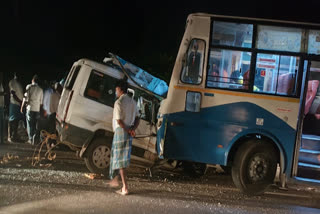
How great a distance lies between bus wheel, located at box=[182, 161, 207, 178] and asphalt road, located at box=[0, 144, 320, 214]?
0.12 meters

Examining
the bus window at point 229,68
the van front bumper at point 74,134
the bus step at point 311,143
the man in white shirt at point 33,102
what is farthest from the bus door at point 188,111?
the man in white shirt at point 33,102

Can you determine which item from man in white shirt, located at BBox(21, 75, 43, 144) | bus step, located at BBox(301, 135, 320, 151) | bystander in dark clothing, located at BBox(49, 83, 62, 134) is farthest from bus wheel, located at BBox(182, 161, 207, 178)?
man in white shirt, located at BBox(21, 75, 43, 144)

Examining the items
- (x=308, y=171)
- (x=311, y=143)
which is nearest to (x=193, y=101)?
(x=311, y=143)

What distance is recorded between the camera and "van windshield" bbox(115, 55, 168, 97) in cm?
780

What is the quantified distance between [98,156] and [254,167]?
10.4ft

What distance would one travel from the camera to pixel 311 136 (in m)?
7.52

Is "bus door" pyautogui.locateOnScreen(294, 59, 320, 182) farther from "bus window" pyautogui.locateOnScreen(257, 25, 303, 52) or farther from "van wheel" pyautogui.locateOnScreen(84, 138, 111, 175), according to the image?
"van wheel" pyautogui.locateOnScreen(84, 138, 111, 175)

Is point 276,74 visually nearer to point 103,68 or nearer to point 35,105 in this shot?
point 103,68

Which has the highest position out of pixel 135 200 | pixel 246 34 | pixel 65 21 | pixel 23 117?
pixel 65 21

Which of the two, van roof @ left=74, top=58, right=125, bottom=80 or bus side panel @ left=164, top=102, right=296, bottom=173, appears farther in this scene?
van roof @ left=74, top=58, right=125, bottom=80

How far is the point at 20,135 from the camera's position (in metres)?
12.3

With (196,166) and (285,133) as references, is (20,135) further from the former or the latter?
(285,133)

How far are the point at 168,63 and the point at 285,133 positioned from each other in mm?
8004

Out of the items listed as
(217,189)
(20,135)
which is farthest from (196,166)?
(20,135)
